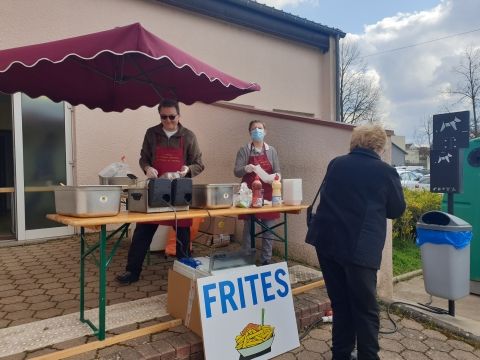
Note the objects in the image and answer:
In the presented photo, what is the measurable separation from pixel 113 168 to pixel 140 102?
43.0 inches

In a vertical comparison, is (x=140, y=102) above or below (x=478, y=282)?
above

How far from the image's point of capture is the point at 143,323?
280 centimetres

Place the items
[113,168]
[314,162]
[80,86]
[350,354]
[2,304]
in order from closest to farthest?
[350,354]
[2,304]
[80,86]
[314,162]
[113,168]

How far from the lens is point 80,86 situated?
13.0 feet

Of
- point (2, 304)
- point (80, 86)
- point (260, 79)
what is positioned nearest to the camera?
point (2, 304)

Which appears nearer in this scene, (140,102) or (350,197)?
(350,197)

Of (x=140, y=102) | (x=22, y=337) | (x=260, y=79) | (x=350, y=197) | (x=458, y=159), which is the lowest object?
(x=22, y=337)

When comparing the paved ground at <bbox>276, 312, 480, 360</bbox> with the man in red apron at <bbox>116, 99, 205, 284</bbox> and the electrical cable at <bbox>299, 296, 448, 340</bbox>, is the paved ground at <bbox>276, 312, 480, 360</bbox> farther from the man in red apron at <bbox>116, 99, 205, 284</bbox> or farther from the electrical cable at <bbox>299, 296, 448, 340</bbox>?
the man in red apron at <bbox>116, 99, 205, 284</bbox>

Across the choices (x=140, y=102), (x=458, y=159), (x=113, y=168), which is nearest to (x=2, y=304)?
(x=113, y=168)

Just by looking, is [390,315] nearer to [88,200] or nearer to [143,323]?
[143,323]

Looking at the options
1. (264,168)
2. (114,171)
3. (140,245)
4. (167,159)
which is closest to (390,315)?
(264,168)

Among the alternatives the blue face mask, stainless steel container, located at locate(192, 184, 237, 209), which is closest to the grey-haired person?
stainless steel container, located at locate(192, 184, 237, 209)

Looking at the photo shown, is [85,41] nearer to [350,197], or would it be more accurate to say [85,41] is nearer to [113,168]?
[350,197]

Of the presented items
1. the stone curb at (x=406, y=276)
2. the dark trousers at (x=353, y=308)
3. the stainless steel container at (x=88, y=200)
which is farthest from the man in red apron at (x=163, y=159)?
the stone curb at (x=406, y=276)
